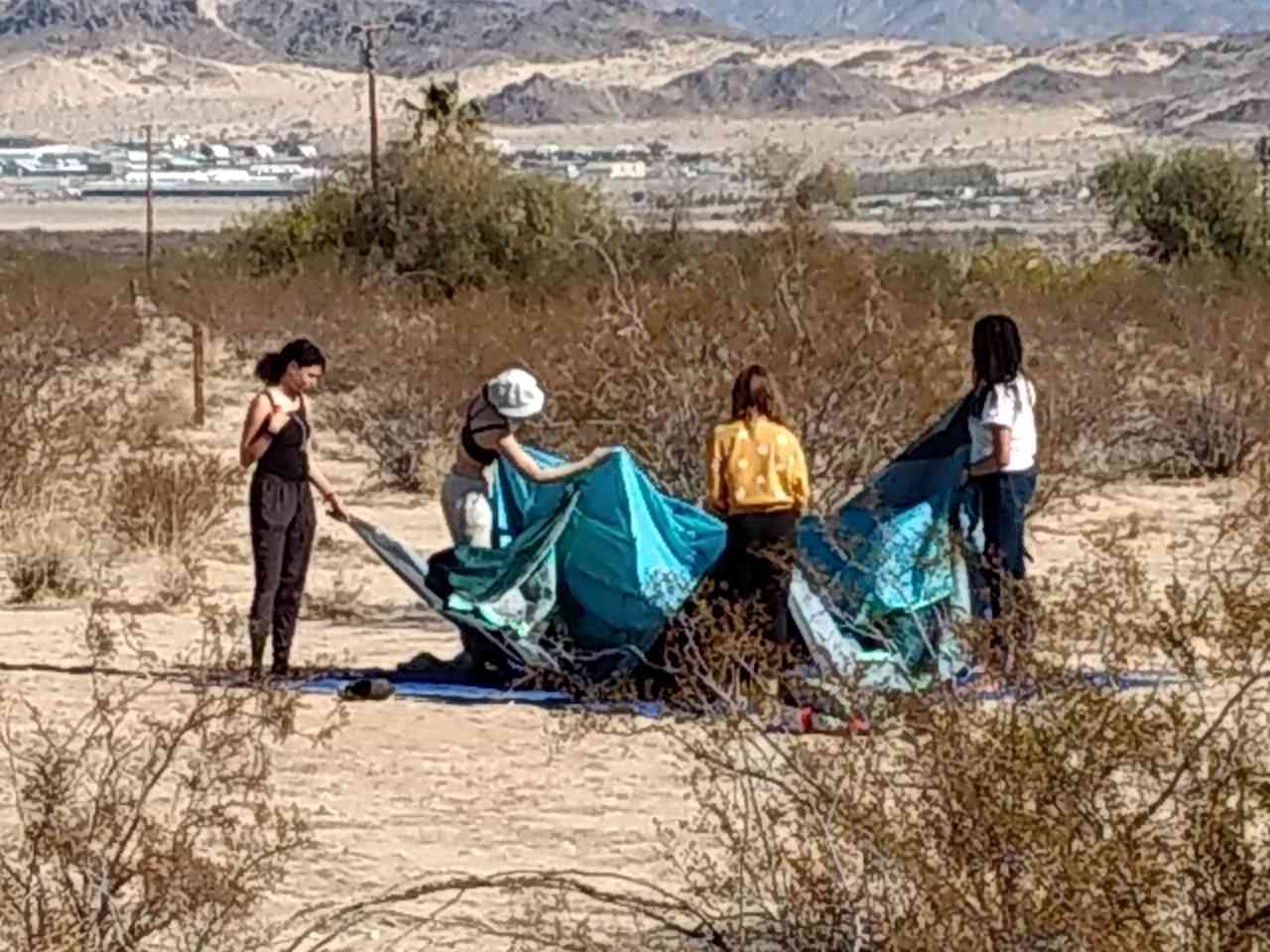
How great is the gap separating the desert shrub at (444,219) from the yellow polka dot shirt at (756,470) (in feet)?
72.4

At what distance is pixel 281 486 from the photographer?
1113 centimetres

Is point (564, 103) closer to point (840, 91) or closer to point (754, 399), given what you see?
point (840, 91)

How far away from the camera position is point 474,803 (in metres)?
9.53

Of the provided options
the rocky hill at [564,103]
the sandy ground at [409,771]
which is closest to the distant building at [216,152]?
the rocky hill at [564,103]

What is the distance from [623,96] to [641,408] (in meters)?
139

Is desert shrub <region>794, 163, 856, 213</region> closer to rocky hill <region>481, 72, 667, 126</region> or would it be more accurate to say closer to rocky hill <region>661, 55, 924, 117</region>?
rocky hill <region>661, 55, 924, 117</region>

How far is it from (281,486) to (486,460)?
0.81 meters

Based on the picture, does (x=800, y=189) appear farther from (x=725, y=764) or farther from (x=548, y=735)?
(x=725, y=764)

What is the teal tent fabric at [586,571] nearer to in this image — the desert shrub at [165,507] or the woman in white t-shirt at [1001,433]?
the woman in white t-shirt at [1001,433]

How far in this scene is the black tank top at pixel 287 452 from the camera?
11055 millimetres

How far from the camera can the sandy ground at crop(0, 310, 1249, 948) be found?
8.73 metres

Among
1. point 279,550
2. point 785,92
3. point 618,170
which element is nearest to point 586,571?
point 279,550

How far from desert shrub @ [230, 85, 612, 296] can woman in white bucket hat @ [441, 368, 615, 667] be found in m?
21.5

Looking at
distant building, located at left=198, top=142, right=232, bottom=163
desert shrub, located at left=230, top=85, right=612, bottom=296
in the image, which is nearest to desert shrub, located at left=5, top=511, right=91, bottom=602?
desert shrub, located at left=230, top=85, right=612, bottom=296
